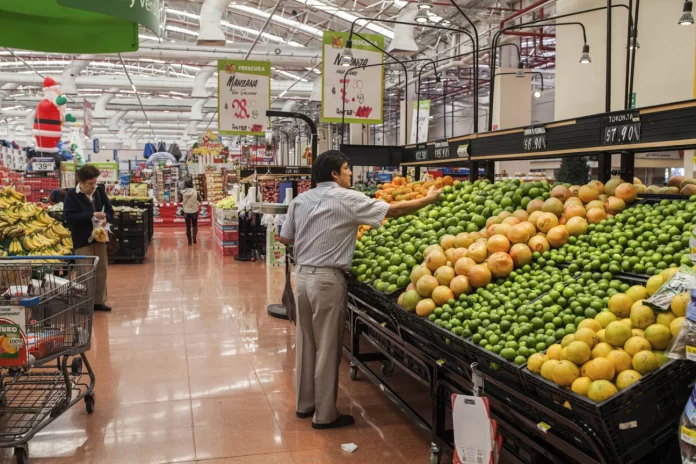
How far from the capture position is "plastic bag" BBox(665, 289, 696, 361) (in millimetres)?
1970

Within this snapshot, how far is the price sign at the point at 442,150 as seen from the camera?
5.48 metres

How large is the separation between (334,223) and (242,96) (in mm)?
8554

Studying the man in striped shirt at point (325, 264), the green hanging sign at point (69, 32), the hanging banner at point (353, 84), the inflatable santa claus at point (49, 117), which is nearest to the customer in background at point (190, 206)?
the inflatable santa claus at point (49, 117)

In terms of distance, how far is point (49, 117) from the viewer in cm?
1277

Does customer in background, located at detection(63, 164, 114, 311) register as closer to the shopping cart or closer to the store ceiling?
the shopping cart

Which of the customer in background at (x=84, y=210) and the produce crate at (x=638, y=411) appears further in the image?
the customer in background at (x=84, y=210)

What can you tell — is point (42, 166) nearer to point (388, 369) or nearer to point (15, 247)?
point (15, 247)

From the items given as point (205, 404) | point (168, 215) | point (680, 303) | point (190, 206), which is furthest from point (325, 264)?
point (168, 215)

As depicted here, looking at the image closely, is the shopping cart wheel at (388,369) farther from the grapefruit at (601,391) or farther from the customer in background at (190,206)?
the customer in background at (190,206)

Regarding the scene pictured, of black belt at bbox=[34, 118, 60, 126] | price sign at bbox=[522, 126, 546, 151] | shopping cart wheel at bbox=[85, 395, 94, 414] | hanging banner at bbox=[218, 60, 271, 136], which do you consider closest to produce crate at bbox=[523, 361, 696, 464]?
price sign at bbox=[522, 126, 546, 151]

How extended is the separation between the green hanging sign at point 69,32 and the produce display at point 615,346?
296 cm

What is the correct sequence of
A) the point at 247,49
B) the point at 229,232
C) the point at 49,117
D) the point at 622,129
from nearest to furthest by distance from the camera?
the point at 622,129, the point at 229,232, the point at 49,117, the point at 247,49

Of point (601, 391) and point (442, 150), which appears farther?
point (442, 150)

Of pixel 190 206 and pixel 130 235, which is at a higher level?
pixel 190 206
